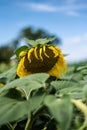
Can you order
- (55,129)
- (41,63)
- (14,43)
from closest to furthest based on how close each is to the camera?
1. (55,129)
2. (41,63)
3. (14,43)

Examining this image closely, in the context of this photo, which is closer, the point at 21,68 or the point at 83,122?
Result: the point at 83,122

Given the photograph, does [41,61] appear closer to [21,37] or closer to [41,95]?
[41,95]

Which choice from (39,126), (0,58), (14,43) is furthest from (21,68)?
(14,43)

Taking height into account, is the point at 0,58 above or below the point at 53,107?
below

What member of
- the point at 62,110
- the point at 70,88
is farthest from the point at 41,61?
the point at 62,110

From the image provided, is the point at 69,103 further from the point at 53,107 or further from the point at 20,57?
the point at 20,57

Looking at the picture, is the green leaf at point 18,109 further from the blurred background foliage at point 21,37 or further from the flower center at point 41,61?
the blurred background foliage at point 21,37

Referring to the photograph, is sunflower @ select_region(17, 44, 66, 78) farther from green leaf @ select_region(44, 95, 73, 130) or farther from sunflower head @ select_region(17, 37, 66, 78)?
green leaf @ select_region(44, 95, 73, 130)

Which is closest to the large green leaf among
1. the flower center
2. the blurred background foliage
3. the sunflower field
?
the sunflower field
